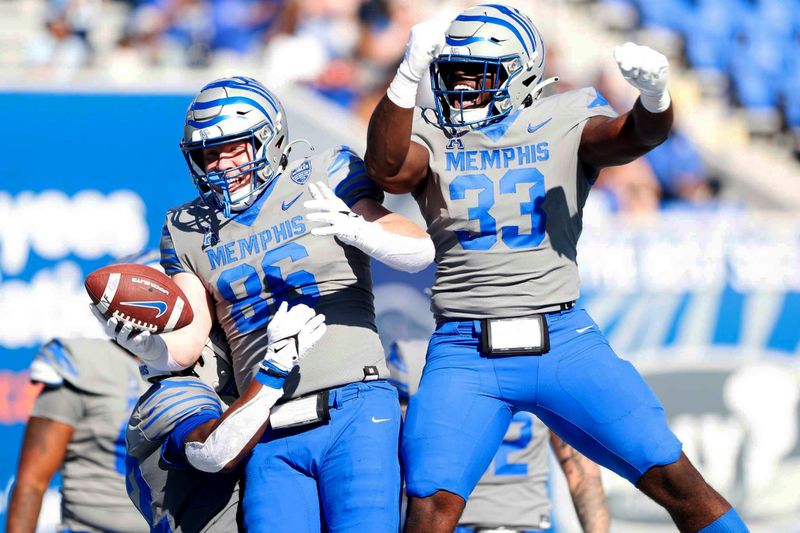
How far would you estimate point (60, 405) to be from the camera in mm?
4348

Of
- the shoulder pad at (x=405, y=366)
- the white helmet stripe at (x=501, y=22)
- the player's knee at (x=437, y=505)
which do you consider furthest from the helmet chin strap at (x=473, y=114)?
the shoulder pad at (x=405, y=366)

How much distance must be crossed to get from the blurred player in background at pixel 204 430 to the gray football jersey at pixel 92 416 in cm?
87

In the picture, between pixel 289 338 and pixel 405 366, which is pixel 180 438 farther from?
pixel 405 366

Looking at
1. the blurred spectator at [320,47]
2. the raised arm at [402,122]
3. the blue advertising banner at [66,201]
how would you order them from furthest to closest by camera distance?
the blurred spectator at [320,47] < the blue advertising banner at [66,201] < the raised arm at [402,122]

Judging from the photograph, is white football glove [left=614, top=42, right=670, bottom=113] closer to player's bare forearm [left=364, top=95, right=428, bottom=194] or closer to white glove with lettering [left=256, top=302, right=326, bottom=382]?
player's bare forearm [left=364, top=95, right=428, bottom=194]

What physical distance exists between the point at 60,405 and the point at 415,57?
2.03m

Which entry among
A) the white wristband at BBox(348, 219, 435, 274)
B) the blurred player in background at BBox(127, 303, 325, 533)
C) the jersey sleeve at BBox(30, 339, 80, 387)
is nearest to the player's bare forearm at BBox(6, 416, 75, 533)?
the jersey sleeve at BBox(30, 339, 80, 387)

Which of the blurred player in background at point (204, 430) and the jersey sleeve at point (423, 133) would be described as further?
the jersey sleeve at point (423, 133)

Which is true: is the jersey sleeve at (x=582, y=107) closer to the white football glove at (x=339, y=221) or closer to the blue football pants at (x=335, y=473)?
the white football glove at (x=339, y=221)

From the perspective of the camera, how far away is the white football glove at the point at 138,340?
3.27 m

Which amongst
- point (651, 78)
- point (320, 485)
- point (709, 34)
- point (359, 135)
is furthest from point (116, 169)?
point (709, 34)

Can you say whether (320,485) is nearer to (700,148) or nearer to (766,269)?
(766,269)

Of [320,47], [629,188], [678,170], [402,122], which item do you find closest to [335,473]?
[402,122]

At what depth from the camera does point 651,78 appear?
3.12 m
